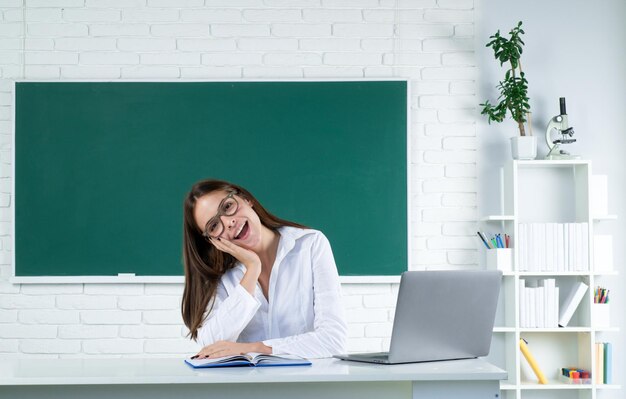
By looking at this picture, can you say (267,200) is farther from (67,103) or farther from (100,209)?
(67,103)

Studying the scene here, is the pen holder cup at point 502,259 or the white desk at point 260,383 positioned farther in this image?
the pen holder cup at point 502,259

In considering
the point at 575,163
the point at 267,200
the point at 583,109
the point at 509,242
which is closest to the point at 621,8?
the point at 583,109

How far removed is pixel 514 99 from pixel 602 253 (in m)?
0.89

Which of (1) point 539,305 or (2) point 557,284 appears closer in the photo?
(1) point 539,305

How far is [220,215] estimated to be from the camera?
2537 mm

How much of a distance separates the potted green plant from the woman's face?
1887 millimetres

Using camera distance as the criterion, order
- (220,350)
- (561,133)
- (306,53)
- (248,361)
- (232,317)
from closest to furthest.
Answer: (248,361), (220,350), (232,317), (561,133), (306,53)

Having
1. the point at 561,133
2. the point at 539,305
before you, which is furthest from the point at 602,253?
the point at 561,133

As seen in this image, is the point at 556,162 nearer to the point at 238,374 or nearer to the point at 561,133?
the point at 561,133

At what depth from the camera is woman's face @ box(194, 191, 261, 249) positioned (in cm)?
253

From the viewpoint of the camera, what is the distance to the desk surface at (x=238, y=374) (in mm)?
1878

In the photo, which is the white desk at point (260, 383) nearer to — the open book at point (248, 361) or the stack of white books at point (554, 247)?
the open book at point (248, 361)

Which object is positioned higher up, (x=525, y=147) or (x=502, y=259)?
(x=525, y=147)

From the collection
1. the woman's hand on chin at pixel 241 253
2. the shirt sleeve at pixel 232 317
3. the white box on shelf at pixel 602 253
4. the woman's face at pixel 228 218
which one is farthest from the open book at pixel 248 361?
the white box on shelf at pixel 602 253
